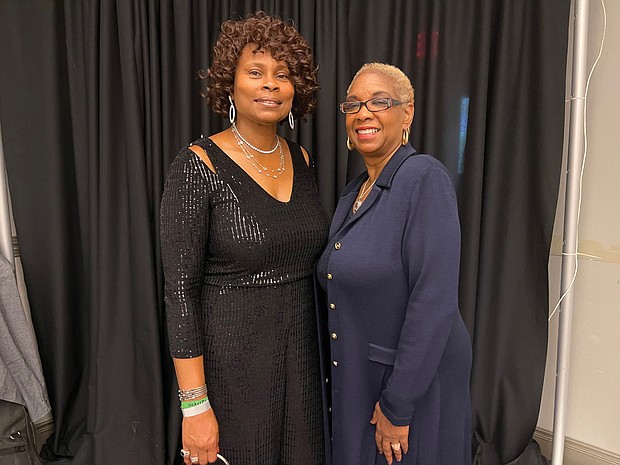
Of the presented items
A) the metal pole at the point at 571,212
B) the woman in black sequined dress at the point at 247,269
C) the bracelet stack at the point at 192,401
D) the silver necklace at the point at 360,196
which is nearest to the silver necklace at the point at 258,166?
the woman in black sequined dress at the point at 247,269

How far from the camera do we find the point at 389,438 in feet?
4.47

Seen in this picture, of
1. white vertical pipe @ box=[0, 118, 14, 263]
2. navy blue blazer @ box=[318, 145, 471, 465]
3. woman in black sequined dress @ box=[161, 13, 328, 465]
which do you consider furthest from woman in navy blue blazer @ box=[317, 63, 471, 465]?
white vertical pipe @ box=[0, 118, 14, 263]

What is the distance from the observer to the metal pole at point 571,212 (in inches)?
71.7

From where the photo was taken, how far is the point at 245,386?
148cm

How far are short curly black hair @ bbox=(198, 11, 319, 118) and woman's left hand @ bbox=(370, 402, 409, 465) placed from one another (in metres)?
0.96

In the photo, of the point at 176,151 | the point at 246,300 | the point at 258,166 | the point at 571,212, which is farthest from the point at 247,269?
the point at 571,212

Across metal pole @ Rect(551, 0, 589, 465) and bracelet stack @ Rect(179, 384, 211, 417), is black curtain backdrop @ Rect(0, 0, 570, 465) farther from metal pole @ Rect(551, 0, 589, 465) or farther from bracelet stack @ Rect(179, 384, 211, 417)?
bracelet stack @ Rect(179, 384, 211, 417)

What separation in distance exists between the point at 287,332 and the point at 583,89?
135cm

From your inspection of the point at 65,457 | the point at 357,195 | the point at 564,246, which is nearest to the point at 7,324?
the point at 65,457

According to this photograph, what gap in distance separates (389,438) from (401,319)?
12.4 inches

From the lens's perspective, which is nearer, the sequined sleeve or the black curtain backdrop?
the sequined sleeve

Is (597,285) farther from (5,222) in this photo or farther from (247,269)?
(5,222)

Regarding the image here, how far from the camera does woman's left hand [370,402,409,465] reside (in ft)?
4.41

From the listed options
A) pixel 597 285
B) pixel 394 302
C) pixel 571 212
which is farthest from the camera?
pixel 597 285
